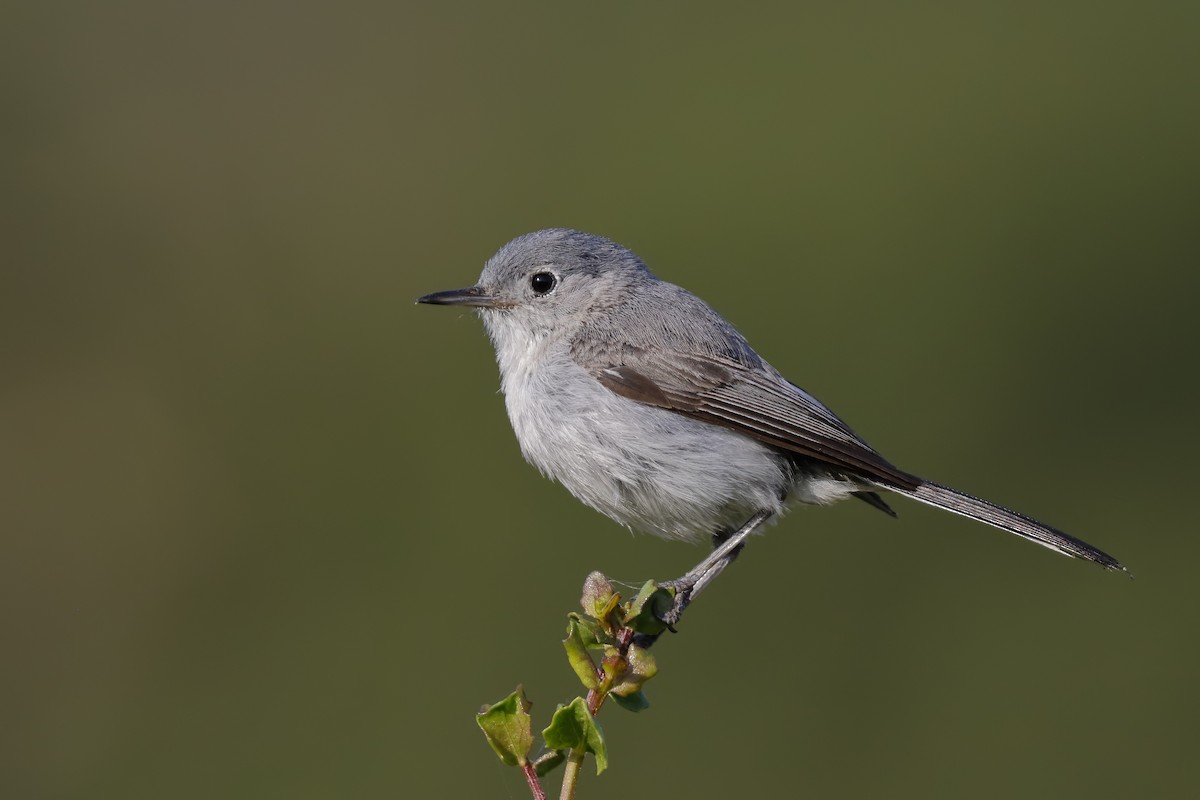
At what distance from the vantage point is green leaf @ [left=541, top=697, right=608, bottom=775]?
1.45 metres

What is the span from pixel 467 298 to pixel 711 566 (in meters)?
0.96

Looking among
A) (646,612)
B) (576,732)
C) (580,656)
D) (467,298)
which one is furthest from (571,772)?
(467,298)

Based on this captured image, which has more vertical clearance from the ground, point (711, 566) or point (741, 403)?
point (741, 403)

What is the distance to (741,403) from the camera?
2734 mm

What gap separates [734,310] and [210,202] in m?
2.26

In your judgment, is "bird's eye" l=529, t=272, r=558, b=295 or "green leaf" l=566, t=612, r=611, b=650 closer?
"green leaf" l=566, t=612, r=611, b=650

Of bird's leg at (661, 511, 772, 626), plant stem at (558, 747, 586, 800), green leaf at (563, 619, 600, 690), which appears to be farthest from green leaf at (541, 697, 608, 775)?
bird's leg at (661, 511, 772, 626)

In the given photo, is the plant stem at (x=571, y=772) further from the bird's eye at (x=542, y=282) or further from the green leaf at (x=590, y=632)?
the bird's eye at (x=542, y=282)

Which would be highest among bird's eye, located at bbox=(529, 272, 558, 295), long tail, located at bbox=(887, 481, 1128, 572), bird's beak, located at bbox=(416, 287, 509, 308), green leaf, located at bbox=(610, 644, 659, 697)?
bird's eye, located at bbox=(529, 272, 558, 295)

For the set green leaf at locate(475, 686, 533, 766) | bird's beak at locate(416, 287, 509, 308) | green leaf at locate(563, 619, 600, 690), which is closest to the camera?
green leaf at locate(475, 686, 533, 766)

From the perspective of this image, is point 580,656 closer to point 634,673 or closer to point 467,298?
point 634,673

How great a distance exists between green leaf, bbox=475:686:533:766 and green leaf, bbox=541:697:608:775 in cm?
6

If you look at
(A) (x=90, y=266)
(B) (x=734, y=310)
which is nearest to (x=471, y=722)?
(B) (x=734, y=310)

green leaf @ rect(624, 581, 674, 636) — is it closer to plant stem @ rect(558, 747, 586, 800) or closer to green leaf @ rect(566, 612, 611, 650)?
green leaf @ rect(566, 612, 611, 650)
